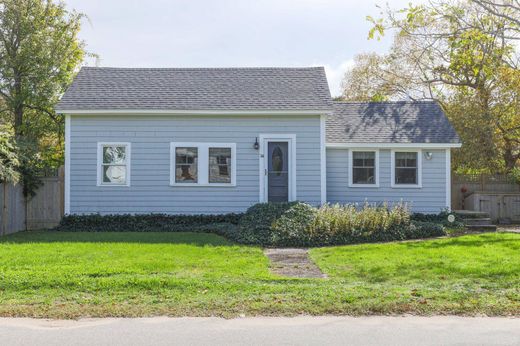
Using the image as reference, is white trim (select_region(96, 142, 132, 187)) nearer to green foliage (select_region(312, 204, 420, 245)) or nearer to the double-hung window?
green foliage (select_region(312, 204, 420, 245))

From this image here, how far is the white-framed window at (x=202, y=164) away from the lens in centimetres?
1683

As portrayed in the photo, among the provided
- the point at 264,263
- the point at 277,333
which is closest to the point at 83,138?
the point at 264,263

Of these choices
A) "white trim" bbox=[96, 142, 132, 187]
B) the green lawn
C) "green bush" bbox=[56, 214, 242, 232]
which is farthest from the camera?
"white trim" bbox=[96, 142, 132, 187]

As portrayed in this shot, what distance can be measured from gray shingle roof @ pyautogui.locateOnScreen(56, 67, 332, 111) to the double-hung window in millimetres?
3285

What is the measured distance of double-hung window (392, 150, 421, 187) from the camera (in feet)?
59.0

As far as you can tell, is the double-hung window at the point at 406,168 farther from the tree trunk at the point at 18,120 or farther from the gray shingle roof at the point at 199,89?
the tree trunk at the point at 18,120

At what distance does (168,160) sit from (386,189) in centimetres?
727

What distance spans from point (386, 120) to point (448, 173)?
2.90 m

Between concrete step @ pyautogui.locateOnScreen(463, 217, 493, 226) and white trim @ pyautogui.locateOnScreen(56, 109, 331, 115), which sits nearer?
white trim @ pyautogui.locateOnScreen(56, 109, 331, 115)

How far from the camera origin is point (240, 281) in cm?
821

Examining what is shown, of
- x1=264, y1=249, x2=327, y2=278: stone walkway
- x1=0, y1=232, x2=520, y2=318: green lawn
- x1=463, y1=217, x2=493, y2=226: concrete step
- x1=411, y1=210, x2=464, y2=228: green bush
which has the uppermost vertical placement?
x1=411, y1=210, x2=464, y2=228: green bush

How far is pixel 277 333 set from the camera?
5750mm

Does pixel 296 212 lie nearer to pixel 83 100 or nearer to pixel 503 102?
pixel 83 100

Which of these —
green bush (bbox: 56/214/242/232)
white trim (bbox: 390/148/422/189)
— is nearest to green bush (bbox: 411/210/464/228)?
white trim (bbox: 390/148/422/189)
